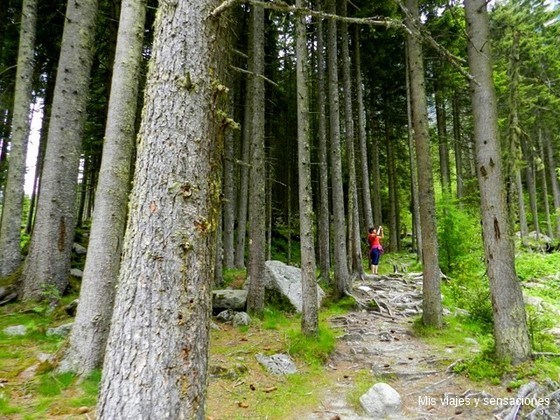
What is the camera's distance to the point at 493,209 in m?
5.03

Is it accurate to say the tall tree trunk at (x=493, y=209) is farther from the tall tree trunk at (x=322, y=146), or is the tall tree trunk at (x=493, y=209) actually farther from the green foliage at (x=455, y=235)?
the green foliage at (x=455, y=235)

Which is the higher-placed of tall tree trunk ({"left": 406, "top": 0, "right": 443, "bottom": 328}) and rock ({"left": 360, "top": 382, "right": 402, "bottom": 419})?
tall tree trunk ({"left": 406, "top": 0, "right": 443, "bottom": 328})

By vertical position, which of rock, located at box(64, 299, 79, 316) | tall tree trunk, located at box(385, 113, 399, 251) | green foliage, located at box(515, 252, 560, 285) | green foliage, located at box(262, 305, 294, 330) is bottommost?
green foliage, located at box(262, 305, 294, 330)

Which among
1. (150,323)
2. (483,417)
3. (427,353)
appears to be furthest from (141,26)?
(427,353)

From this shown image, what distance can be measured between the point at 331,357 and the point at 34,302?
17.4 ft

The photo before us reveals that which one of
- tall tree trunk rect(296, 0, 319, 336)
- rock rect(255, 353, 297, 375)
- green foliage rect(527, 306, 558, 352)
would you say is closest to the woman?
tall tree trunk rect(296, 0, 319, 336)

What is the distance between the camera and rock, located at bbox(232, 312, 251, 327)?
738 cm

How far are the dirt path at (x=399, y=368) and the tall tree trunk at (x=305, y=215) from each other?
2.90 feet

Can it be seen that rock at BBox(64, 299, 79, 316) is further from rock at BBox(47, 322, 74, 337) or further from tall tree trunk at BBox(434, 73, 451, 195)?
tall tree trunk at BBox(434, 73, 451, 195)

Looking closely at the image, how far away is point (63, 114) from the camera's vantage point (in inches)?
242

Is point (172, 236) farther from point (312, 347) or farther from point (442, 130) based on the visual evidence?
point (442, 130)

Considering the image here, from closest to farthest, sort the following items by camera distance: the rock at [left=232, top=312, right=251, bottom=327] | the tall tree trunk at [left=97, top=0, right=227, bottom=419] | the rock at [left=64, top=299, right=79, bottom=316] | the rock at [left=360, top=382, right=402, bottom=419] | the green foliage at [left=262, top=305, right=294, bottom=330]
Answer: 1. the tall tree trunk at [left=97, top=0, right=227, bottom=419]
2. the rock at [left=360, top=382, right=402, bottom=419]
3. the rock at [left=64, top=299, right=79, bottom=316]
4. the rock at [left=232, top=312, right=251, bottom=327]
5. the green foliage at [left=262, top=305, right=294, bottom=330]

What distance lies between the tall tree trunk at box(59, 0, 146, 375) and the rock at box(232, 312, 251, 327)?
3.70m

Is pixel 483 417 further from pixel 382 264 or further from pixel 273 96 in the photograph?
pixel 273 96
